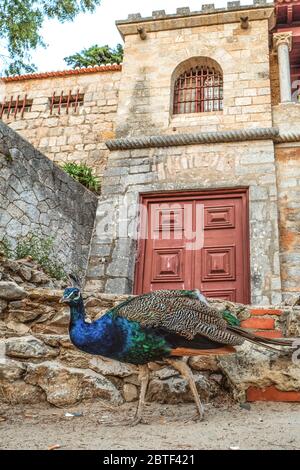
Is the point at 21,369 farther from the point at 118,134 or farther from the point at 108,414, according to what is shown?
the point at 118,134

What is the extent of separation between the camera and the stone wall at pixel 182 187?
6547mm

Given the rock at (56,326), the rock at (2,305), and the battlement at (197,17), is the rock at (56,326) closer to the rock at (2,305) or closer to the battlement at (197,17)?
the rock at (2,305)

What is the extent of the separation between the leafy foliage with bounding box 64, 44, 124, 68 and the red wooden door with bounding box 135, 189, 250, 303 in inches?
460

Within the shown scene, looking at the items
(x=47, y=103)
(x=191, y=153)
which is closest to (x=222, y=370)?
(x=191, y=153)

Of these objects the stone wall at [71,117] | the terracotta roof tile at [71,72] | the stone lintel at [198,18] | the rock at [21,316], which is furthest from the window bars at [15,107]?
the rock at [21,316]

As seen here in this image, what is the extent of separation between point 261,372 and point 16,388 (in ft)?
5.59

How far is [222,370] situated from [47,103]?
9.53 meters

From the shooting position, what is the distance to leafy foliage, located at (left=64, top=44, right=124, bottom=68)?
679 inches

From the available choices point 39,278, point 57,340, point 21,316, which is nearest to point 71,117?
point 39,278

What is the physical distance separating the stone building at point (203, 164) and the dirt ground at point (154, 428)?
3.43 metres

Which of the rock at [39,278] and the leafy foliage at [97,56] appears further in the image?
the leafy foliage at [97,56]

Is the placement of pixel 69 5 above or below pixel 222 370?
above

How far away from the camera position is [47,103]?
36.7 feet

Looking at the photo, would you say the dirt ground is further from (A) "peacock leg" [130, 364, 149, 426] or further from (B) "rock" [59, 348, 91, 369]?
(B) "rock" [59, 348, 91, 369]
